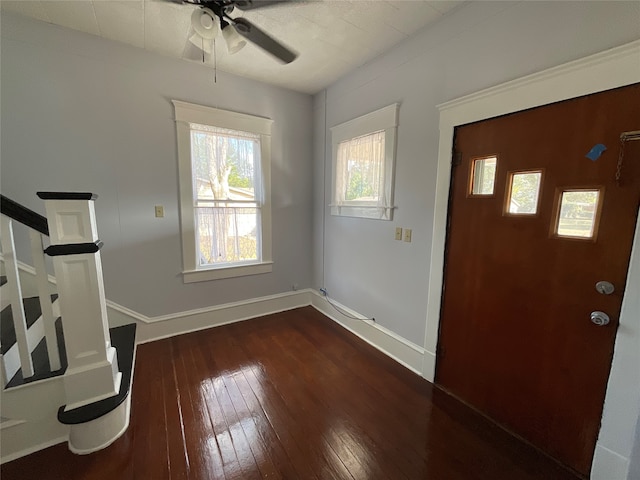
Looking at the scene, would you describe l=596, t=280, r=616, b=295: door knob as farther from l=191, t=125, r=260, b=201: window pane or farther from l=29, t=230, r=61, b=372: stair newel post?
l=191, t=125, r=260, b=201: window pane

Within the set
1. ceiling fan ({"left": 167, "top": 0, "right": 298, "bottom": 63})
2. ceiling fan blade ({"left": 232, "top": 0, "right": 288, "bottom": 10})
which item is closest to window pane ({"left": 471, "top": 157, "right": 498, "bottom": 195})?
ceiling fan ({"left": 167, "top": 0, "right": 298, "bottom": 63})

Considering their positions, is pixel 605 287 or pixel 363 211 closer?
pixel 605 287

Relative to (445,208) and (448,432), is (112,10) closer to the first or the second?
(445,208)

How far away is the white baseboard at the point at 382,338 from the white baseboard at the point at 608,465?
3.29 feet

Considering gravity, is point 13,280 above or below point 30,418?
above

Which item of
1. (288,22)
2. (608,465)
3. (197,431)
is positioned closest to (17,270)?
(197,431)

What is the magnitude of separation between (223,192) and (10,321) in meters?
1.82

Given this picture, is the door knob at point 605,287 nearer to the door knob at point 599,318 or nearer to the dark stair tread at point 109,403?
the door knob at point 599,318

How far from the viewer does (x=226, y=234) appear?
294cm

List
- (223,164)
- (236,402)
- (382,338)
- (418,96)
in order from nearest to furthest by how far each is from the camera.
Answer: (236,402) < (418,96) < (382,338) < (223,164)

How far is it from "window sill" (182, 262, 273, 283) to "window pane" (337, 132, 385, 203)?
4.23 ft

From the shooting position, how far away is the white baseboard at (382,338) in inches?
86.6

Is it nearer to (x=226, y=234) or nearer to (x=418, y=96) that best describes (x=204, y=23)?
(x=418, y=96)

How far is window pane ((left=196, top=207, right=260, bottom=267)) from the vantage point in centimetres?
281
